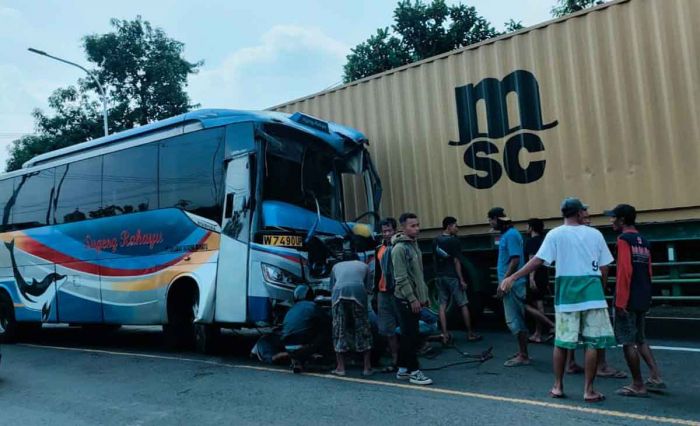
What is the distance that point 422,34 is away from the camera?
22375 millimetres

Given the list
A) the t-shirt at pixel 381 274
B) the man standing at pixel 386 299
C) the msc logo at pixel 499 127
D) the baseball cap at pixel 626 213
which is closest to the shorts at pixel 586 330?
the baseball cap at pixel 626 213

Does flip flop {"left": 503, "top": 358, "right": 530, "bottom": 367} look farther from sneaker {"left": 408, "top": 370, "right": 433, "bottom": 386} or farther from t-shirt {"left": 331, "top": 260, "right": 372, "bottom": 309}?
t-shirt {"left": 331, "top": 260, "right": 372, "bottom": 309}

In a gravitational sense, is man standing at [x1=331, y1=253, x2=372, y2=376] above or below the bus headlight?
below

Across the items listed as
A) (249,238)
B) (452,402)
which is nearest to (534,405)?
(452,402)

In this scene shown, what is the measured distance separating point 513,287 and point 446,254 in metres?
1.58

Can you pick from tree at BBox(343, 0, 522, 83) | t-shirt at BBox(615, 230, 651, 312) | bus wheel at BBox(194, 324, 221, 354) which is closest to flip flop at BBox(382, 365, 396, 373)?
t-shirt at BBox(615, 230, 651, 312)

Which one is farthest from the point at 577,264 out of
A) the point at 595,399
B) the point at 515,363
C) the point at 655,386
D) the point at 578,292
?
the point at 515,363

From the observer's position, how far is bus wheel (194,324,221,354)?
23.8 feet

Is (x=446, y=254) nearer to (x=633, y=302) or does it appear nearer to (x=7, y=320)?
(x=633, y=302)

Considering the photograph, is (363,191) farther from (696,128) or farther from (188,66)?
(188,66)

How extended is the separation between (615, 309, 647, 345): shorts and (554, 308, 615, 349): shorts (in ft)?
0.85

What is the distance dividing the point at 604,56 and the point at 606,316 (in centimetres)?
387

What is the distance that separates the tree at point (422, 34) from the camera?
22.1 metres

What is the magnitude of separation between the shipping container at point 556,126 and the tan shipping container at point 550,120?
0.01 metres
